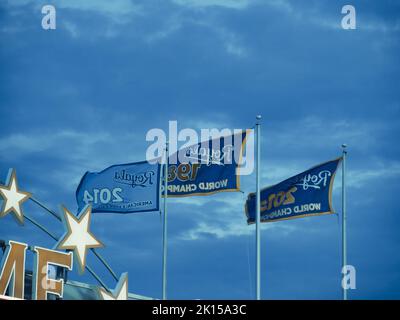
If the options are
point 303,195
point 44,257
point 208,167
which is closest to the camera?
point 44,257

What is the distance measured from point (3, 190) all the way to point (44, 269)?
129 inches

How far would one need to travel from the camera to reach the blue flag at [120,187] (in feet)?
121

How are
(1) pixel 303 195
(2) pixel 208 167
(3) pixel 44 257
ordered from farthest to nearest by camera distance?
(2) pixel 208 167
(1) pixel 303 195
(3) pixel 44 257

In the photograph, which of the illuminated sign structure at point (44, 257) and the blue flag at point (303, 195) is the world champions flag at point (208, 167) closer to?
the blue flag at point (303, 195)

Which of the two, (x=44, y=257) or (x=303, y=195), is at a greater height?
(x=303, y=195)

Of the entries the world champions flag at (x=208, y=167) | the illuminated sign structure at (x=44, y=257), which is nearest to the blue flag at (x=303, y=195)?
the world champions flag at (x=208, y=167)

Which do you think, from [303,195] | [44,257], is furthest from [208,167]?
[44,257]

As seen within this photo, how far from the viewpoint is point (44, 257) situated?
30.9 meters

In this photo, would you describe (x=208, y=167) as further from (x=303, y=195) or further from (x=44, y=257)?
(x=44, y=257)

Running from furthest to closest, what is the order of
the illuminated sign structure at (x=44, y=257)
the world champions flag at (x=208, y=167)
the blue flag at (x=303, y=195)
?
the blue flag at (x=303, y=195), the world champions flag at (x=208, y=167), the illuminated sign structure at (x=44, y=257)

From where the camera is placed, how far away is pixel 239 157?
34562mm

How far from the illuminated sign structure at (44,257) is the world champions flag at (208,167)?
14.1 ft

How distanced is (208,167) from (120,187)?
4.17 meters
